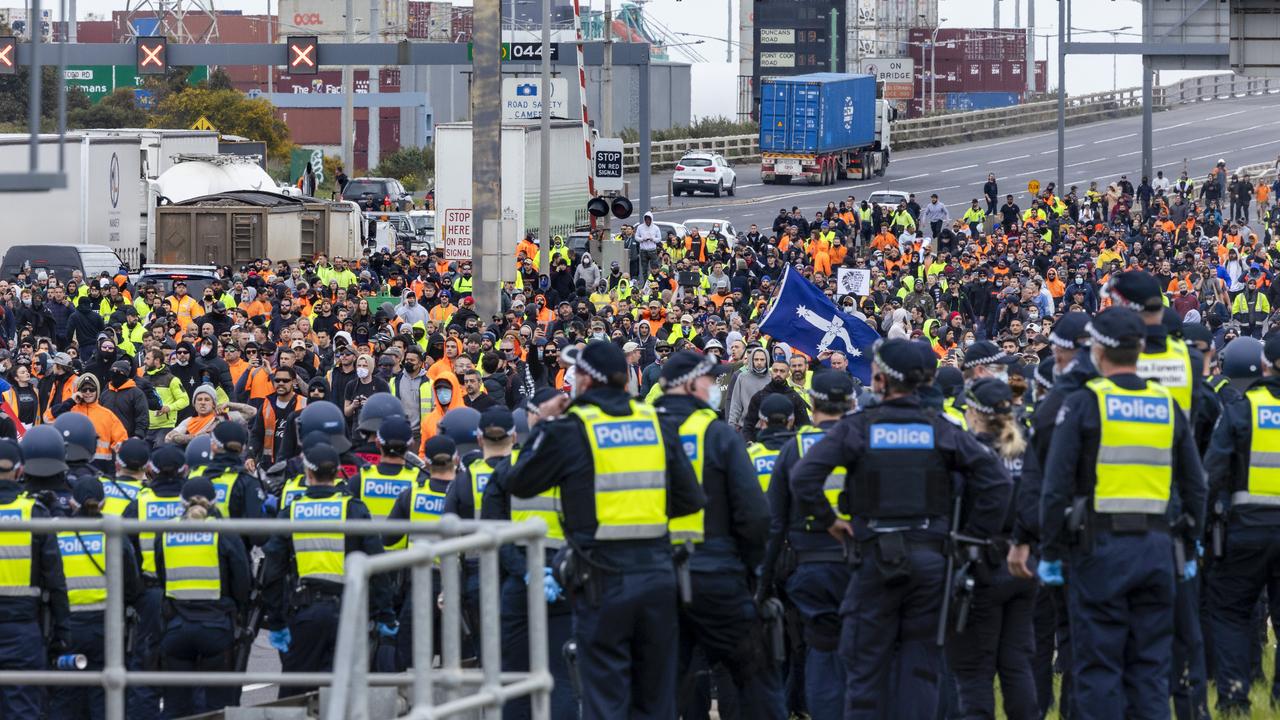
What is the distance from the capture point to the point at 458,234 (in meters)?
24.9

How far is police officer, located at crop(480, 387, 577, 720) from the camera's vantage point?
933 cm

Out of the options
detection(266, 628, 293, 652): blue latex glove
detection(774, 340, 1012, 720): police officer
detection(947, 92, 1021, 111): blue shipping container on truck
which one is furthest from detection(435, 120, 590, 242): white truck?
detection(947, 92, 1021, 111): blue shipping container on truck

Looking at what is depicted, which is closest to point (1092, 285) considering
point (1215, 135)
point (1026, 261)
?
point (1026, 261)

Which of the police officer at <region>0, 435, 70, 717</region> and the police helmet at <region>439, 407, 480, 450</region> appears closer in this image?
the police officer at <region>0, 435, 70, 717</region>

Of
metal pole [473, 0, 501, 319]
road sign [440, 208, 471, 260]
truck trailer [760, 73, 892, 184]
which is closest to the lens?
metal pole [473, 0, 501, 319]

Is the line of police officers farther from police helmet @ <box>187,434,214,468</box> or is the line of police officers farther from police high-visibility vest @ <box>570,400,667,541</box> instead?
police helmet @ <box>187,434,214,468</box>

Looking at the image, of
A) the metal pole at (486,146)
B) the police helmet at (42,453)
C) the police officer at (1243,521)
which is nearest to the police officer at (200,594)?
the police helmet at (42,453)

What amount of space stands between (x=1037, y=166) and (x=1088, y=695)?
6366cm

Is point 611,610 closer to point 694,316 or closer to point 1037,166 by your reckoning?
point 694,316

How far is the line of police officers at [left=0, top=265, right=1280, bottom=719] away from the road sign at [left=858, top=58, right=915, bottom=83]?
95.6 meters

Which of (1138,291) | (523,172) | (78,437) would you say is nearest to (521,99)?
(523,172)

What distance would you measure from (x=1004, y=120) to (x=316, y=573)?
77.2 meters

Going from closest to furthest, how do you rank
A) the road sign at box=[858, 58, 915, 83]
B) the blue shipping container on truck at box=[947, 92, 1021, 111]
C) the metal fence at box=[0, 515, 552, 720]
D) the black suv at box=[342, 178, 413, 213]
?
the metal fence at box=[0, 515, 552, 720] → the black suv at box=[342, 178, 413, 213] → the road sign at box=[858, 58, 915, 83] → the blue shipping container on truck at box=[947, 92, 1021, 111]

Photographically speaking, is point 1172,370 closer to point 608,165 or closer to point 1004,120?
point 608,165
